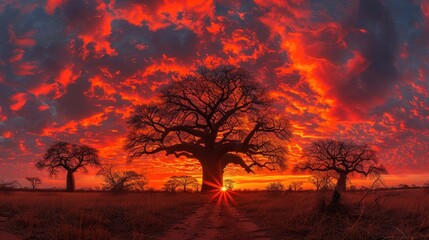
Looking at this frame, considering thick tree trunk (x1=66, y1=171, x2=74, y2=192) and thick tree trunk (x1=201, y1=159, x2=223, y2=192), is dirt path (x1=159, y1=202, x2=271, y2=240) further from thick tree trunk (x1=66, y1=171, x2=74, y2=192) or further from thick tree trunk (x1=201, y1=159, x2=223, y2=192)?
thick tree trunk (x1=66, y1=171, x2=74, y2=192)

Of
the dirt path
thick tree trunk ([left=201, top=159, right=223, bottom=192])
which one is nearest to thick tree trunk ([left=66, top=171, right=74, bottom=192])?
thick tree trunk ([left=201, top=159, right=223, bottom=192])

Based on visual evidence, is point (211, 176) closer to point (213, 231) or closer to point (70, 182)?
point (213, 231)

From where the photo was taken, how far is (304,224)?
10.1m

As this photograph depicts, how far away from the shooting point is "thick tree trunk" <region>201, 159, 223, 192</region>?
1308 inches

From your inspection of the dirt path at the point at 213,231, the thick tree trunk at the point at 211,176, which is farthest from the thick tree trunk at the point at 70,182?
the dirt path at the point at 213,231

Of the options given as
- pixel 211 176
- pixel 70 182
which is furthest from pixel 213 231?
pixel 70 182

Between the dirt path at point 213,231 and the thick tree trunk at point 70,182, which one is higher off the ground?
the thick tree trunk at point 70,182

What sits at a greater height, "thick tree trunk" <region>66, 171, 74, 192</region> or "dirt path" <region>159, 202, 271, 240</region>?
"thick tree trunk" <region>66, 171, 74, 192</region>

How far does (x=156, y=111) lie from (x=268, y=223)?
22.0 m

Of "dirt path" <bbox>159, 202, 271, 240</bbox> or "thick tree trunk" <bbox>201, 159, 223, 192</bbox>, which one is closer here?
"dirt path" <bbox>159, 202, 271, 240</bbox>

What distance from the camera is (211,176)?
33.2 metres

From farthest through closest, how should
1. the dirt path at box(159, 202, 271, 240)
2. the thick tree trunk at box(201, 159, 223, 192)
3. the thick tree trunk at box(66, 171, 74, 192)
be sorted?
the thick tree trunk at box(66, 171, 74, 192) < the thick tree trunk at box(201, 159, 223, 192) < the dirt path at box(159, 202, 271, 240)

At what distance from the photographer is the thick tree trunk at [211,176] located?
109 ft

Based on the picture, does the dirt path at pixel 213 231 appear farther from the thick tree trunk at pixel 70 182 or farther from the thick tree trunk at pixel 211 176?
the thick tree trunk at pixel 70 182
